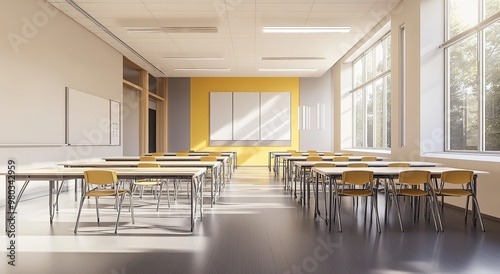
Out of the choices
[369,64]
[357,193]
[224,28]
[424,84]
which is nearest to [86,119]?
[224,28]

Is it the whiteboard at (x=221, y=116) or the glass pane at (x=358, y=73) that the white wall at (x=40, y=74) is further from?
the glass pane at (x=358, y=73)

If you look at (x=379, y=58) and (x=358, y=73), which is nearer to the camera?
(x=379, y=58)

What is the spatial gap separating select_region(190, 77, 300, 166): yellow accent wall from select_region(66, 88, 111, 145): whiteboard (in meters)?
5.66

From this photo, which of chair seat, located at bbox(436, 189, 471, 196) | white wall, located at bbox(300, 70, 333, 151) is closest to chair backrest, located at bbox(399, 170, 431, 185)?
chair seat, located at bbox(436, 189, 471, 196)

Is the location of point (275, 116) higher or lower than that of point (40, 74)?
lower

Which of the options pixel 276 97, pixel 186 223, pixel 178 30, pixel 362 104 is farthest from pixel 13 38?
pixel 276 97

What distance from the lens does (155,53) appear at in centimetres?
1100

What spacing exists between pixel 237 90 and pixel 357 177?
11206 mm

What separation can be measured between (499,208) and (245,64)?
9025 millimetres

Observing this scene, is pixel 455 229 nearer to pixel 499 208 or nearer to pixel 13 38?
pixel 499 208

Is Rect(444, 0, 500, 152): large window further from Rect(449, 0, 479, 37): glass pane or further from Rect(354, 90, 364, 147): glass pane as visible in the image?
Rect(354, 90, 364, 147): glass pane

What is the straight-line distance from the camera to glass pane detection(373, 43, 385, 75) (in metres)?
10.2

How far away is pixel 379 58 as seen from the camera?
10.4 metres

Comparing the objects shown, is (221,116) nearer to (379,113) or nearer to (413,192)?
(379,113)
